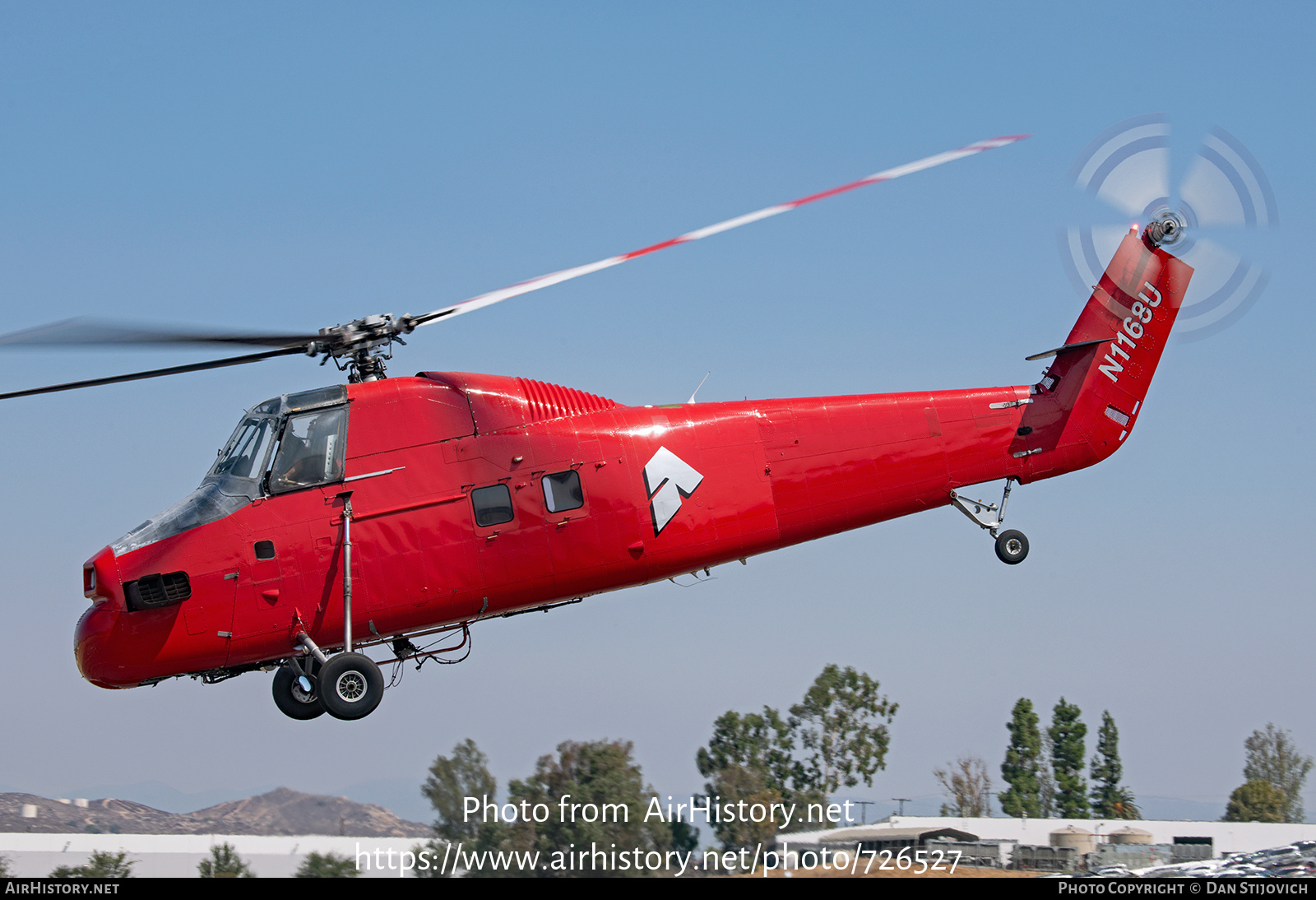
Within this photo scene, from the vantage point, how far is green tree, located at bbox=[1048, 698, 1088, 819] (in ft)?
190

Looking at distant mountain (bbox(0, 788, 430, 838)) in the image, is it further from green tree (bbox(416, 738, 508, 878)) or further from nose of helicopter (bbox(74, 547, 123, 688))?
nose of helicopter (bbox(74, 547, 123, 688))

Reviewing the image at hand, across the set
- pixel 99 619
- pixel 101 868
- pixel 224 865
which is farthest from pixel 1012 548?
pixel 101 868

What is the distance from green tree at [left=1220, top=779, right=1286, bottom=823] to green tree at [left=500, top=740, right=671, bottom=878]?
30274 millimetres

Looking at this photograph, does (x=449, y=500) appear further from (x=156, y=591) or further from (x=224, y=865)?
(x=224, y=865)

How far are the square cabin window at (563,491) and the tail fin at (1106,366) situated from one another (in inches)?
260

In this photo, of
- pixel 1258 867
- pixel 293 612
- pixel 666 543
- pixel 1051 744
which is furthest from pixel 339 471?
pixel 1051 744

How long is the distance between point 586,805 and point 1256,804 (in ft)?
112

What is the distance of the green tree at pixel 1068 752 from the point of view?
190 feet

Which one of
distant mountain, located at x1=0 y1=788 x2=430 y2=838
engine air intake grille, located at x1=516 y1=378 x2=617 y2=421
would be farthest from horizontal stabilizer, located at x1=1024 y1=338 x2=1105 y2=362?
distant mountain, located at x1=0 y1=788 x2=430 y2=838

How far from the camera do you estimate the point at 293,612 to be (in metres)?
15.3


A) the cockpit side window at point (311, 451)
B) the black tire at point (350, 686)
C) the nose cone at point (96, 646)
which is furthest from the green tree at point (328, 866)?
the cockpit side window at point (311, 451)

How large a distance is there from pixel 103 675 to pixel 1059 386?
1405 cm

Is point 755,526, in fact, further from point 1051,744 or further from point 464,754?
point 1051,744

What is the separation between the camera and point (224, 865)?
1684 centimetres
